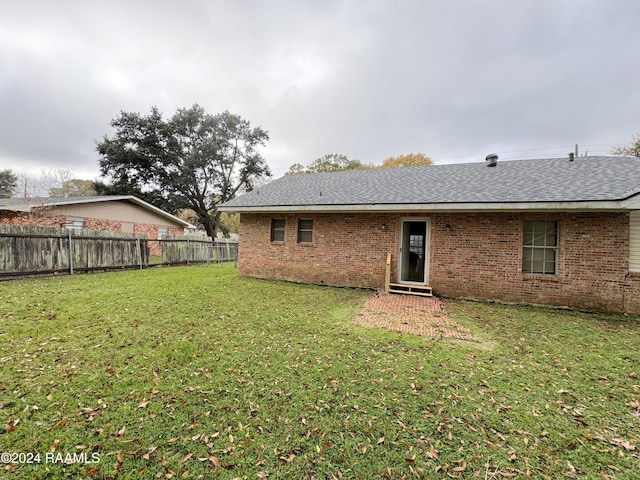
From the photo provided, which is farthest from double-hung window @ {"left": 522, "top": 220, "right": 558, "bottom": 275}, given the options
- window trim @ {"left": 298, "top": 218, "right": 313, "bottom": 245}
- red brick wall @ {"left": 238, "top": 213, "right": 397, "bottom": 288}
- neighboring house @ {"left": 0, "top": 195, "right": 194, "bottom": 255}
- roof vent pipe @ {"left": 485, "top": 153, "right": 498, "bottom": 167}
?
neighboring house @ {"left": 0, "top": 195, "right": 194, "bottom": 255}

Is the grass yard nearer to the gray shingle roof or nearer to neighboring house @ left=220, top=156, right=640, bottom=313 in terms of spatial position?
neighboring house @ left=220, top=156, right=640, bottom=313

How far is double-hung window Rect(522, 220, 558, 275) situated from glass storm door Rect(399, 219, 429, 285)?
2618mm

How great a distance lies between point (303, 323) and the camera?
16.9 feet

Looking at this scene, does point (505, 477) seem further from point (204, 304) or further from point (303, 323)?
point (204, 304)

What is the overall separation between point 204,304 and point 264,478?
4.94 meters

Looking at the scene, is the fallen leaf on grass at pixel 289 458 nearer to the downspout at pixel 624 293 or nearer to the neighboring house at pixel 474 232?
the neighboring house at pixel 474 232

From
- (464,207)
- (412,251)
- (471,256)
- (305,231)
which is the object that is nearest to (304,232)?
(305,231)

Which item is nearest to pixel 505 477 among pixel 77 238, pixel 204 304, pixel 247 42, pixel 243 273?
pixel 204 304

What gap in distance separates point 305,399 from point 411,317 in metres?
3.64

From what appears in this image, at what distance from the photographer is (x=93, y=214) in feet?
52.1

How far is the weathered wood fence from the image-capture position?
8352 millimetres

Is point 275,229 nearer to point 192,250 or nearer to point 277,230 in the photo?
point 277,230

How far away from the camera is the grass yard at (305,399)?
2006 mm

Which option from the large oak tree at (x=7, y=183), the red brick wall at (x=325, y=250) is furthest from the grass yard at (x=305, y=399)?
the large oak tree at (x=7, y=183)
